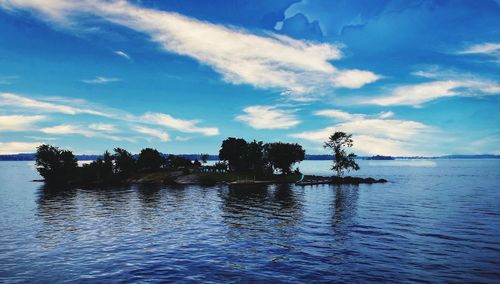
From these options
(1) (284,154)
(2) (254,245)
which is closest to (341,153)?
(1) (284,154)

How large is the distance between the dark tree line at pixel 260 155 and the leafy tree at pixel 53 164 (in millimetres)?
83458

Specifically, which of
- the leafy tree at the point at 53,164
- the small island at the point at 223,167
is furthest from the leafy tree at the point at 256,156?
the leafy tree at the point at 53,164

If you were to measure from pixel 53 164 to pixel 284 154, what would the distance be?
125555 mm

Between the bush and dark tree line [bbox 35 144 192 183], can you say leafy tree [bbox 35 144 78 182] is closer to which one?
dark tree line [bbox 35 144 192 183]

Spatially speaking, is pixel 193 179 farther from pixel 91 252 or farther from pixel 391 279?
pixel 391 279

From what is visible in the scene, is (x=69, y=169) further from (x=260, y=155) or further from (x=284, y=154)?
(x=284, y=154)

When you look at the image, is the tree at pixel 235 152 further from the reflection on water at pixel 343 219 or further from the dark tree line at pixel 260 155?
the reflection on water at pixel 343 219

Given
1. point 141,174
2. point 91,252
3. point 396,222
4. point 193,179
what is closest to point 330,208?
point 396,222

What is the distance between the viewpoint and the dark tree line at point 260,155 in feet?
602

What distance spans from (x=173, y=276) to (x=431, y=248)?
1119 inches

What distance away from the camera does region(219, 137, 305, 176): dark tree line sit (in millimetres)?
183625

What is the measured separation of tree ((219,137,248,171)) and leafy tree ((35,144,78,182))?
265 ft

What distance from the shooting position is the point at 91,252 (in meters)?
37.8

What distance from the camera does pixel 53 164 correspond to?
18750 cm
